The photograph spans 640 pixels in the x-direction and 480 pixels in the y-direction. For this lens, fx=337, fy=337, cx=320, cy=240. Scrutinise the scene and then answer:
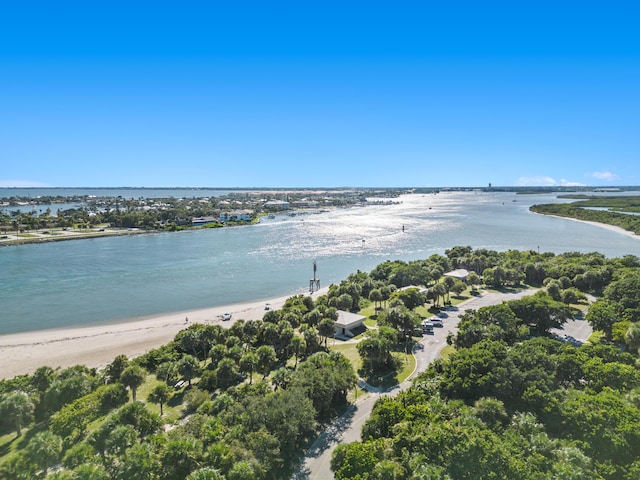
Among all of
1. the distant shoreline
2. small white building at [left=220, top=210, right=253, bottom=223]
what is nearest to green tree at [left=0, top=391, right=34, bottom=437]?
the distant shoreline

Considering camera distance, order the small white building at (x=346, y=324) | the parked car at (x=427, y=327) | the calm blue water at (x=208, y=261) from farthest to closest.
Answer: the calm blue water at (x=208, y=261), the parked car at (x=427, y=327), the small white building at (x=346, y=324)

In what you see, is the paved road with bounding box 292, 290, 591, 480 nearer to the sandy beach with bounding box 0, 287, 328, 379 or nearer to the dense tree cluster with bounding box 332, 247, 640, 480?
the dense tree cluster with bounding box 332, 247, 640, 480

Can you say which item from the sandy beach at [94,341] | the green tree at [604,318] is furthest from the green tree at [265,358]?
the green tree at [604,318]

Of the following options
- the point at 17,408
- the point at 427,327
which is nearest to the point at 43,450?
the point at 17,408

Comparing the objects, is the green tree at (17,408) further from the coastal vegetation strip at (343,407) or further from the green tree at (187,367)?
the green tree at (187,367)

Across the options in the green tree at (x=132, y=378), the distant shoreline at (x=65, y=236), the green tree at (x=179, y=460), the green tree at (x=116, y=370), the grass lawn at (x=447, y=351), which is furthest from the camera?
the distant shoreline at (x=65, y=236)

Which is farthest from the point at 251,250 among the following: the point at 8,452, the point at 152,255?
the point at 8,452

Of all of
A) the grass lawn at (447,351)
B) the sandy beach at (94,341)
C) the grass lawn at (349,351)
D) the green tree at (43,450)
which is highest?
the green tree at (43,450)
